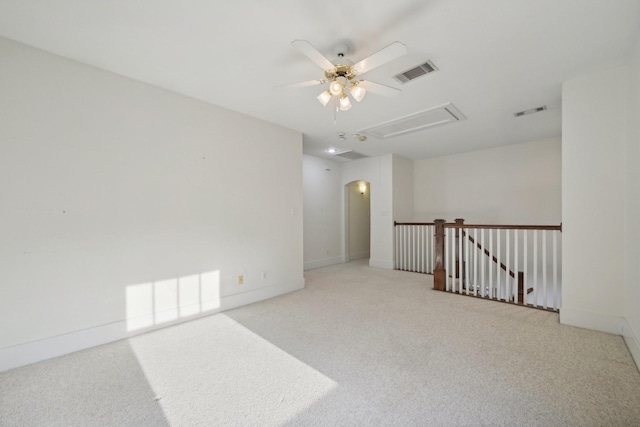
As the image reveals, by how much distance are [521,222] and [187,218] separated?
20.4ft

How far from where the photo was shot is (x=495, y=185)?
5633mm

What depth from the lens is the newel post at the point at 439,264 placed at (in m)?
4.19

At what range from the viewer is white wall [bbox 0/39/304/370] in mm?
2172

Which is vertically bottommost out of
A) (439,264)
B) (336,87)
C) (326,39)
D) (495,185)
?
(439,264)

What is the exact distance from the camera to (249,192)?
372 centimetres

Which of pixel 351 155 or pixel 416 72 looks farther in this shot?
pixel 351 155

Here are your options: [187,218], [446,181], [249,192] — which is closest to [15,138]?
[187,218]

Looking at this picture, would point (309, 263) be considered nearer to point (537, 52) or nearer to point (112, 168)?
point (112, 168)

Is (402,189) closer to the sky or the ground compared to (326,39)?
closer to the ground

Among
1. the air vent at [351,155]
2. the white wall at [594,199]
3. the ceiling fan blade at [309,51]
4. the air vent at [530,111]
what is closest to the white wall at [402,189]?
the air vent at [351,155]

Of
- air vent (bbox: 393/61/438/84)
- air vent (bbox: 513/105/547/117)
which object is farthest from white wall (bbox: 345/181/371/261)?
air vent (bbox: 393/61/438/84)

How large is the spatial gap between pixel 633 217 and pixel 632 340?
1066 millimetres

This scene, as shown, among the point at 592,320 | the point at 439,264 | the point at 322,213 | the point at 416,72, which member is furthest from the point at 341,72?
the point at 322,213

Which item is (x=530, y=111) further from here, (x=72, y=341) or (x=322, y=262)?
(x=72, y=341)
